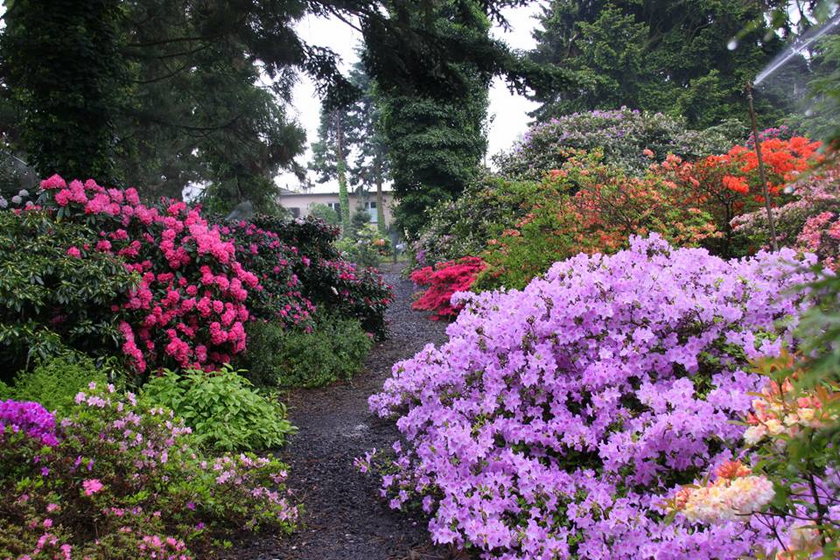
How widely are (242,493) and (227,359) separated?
2.36 metres

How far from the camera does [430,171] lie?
51.9ft

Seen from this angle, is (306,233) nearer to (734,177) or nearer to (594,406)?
(734,177)

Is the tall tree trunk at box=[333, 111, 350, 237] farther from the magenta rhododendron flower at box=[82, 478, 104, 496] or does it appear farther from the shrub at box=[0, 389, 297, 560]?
the magenta rhododendron flower at box=[82, 478, 104, 496]

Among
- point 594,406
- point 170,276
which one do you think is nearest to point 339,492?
point 594,406

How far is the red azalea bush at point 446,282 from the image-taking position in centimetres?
840

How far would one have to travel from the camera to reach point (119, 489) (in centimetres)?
254

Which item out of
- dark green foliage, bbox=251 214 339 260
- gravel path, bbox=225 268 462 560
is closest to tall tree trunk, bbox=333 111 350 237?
dark green foliage, bbox=251 214 339 260

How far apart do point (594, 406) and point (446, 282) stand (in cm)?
641

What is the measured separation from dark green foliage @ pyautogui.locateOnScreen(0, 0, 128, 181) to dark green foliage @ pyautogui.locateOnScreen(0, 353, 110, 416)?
2.89 meters

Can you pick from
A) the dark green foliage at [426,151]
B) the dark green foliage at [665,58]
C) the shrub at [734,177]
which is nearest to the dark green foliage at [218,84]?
the dark green foliage at [426,151]

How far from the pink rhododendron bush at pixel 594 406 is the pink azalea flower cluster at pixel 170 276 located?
2333 mm

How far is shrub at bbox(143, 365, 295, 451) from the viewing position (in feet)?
12.0

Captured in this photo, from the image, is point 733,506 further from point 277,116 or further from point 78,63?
point 277,116

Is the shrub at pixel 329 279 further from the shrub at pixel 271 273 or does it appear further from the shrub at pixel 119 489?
the shrub at pixel 119 489
